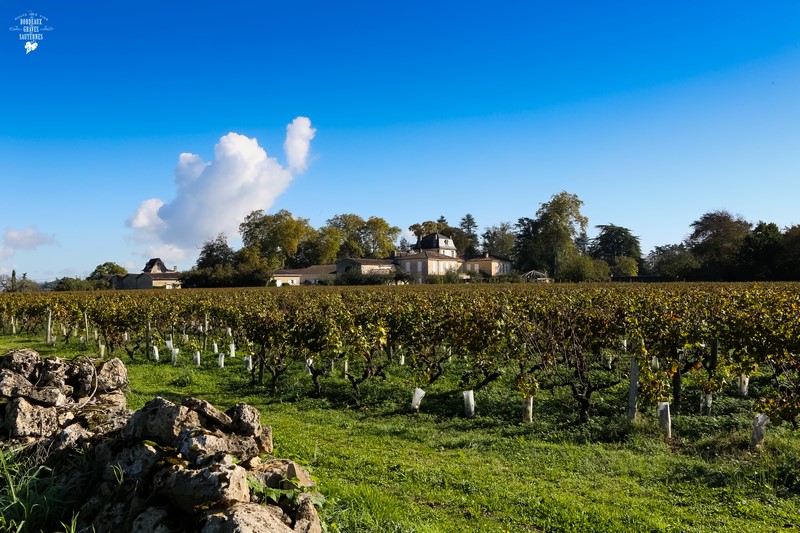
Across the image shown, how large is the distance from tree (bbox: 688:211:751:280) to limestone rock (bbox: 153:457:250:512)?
6714 centimetres

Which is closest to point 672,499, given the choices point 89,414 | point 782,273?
point 89,414

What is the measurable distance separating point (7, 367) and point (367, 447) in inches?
194

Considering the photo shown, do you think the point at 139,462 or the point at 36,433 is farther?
the point at 36,433

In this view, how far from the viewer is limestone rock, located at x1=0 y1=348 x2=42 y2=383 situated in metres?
5.60

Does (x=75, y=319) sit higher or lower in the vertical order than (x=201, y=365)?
higher

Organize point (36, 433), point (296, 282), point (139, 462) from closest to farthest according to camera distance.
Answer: point (139, 462) → point (36, 433) → point (296, 282)

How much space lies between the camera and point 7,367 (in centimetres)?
559

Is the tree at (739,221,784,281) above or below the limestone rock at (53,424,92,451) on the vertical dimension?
above

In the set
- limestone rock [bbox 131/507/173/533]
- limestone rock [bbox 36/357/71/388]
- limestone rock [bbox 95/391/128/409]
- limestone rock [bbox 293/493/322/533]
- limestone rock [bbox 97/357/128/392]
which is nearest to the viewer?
limestone rock [bbox 131/507/173/533]

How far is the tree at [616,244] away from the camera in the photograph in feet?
353

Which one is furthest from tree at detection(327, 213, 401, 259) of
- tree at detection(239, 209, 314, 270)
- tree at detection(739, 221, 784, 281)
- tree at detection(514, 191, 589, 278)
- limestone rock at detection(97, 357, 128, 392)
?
limestone rock at detection(97, 357, 128, 392)

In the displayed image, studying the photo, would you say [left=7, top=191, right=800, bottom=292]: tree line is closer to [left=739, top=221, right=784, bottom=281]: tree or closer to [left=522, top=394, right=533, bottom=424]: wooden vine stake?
[left=739, top=221, right=784, bottom=281]: tree

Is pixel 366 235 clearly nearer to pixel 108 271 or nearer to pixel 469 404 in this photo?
pixel 108 271

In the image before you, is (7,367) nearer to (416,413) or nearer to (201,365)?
(416,413)
